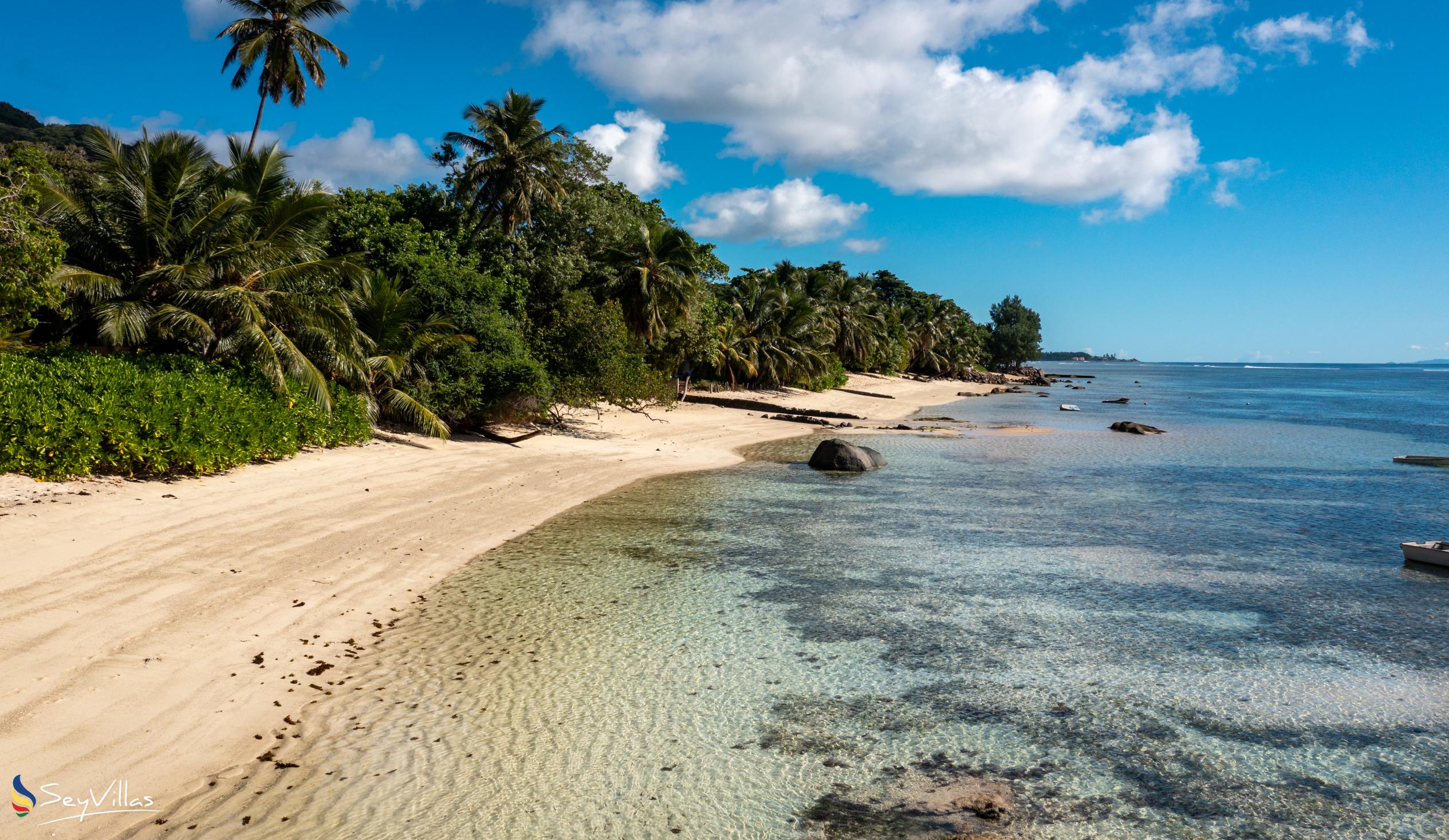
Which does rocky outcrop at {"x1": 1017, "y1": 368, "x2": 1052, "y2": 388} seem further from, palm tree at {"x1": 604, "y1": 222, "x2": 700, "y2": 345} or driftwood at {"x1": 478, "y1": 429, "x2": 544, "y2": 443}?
driftwood at {"x1": 478, "y1": 429, "x2": 544, "y2": 443}

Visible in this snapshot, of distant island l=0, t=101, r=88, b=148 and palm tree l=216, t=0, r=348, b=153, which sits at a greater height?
distant island l=0, t=101, r=88, b=148

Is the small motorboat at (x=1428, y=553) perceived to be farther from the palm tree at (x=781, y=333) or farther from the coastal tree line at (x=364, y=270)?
the palm tree at (x=781, y=333)

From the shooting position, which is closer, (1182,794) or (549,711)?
(1182,794)

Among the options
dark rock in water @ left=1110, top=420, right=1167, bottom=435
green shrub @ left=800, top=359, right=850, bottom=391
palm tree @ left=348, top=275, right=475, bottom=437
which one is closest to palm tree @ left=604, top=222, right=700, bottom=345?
palm tree @ left=348, top=275, right=475, bottom=437

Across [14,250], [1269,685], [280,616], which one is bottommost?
[1269,685]

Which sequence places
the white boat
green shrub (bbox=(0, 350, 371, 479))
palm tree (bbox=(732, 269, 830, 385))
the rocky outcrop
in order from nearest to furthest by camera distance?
green shrub (bbox=(0, 350, 371, 479)) < the white boat < palm tree (bbox=(732, 269, 830, 385)) < the rocky outcrop

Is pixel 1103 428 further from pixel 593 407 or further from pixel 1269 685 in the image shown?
pixel 1269 685

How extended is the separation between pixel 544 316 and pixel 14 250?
16897mm

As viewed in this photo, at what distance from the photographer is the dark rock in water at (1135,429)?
38.9 m

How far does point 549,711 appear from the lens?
6957 millimetres

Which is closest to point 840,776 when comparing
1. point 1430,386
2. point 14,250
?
point 14,250

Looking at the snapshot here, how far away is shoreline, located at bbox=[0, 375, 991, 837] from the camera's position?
573 centimetres

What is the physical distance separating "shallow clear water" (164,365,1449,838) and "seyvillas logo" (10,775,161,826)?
2.39 ft

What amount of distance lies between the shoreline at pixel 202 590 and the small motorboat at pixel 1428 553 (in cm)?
1586
